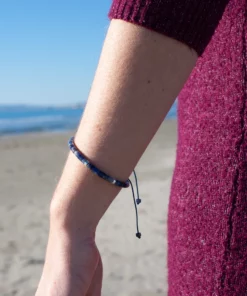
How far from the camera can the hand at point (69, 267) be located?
2.29ft

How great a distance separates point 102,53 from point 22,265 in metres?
3.85

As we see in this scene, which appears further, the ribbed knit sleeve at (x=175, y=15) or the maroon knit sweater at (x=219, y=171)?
the maroon knit sweater at (x=219, y=171)

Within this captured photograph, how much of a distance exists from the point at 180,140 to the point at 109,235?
4186 mm

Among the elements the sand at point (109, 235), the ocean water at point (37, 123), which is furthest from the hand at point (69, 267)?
the ocean water at point (37, 123)

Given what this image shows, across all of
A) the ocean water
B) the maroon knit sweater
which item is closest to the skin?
the maroon knit sweater

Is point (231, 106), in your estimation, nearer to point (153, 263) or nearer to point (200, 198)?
point (200, 198)

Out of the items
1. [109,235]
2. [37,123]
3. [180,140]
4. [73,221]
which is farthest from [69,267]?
[37,123]

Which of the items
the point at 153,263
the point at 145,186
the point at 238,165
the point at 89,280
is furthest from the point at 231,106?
the point at 145,186

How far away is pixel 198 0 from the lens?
68 cm

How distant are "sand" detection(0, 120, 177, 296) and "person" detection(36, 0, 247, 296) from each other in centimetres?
305

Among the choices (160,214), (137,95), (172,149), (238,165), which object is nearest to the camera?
(137,95)

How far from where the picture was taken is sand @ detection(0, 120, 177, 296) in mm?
3943

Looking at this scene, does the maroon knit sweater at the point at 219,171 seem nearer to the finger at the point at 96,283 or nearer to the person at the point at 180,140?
the person at the point at 180,140

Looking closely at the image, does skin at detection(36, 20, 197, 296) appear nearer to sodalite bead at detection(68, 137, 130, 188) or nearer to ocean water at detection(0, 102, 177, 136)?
sodalite bead at detection(68, 137, 130, 188)
